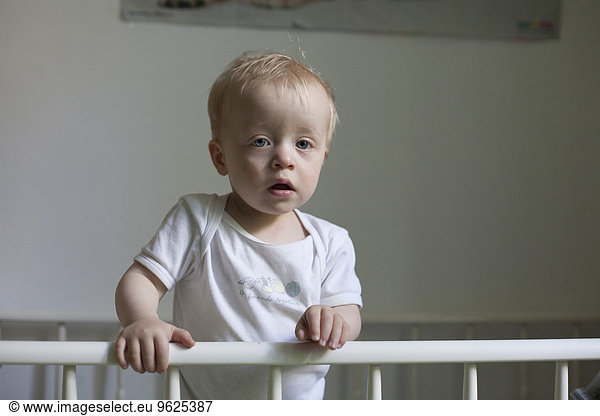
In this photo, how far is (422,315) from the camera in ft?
5.00

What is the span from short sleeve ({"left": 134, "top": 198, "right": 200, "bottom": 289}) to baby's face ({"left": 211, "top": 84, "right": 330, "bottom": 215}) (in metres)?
0.08

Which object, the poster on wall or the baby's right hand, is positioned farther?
the poster on wall

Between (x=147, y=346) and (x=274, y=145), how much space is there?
28 centimetres

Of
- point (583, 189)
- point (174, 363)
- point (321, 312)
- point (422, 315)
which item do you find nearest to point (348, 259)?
point (321, 312)

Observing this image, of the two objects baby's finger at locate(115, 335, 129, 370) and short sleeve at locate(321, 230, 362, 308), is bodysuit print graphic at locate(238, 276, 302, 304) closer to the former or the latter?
short sleeve at locate(321, 230, 362, 308)

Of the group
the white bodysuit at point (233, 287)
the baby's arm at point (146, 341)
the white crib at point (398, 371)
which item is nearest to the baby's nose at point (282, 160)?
the white bodysuit at point (233, 287)

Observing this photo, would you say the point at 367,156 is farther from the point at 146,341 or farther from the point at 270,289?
the point at 146,341

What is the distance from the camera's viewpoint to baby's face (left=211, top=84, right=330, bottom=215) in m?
0.77

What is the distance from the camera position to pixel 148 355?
2.11ft

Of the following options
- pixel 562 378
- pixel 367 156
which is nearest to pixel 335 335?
pixel 562 378

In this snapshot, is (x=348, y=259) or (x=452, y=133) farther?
(x=452, y=133)

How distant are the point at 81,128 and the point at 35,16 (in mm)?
274

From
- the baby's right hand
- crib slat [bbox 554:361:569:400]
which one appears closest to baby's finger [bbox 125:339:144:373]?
the baby's right hand
